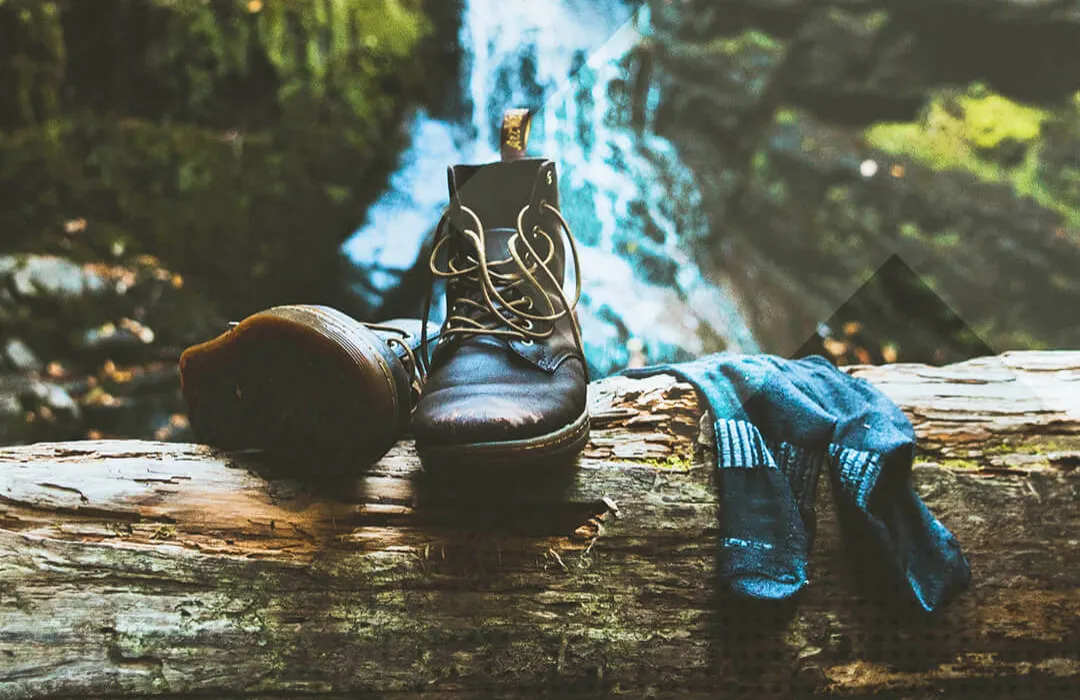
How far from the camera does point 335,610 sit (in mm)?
748

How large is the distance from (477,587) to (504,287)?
0.37m

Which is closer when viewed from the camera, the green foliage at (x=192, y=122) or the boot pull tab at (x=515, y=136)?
the boot pull tab at (x=515, y=136)

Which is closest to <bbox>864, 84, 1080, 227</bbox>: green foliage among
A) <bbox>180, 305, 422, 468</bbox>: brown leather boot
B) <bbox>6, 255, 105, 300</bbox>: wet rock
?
<bbox>180, 305, 422, 468</bbox>: brown leather boot

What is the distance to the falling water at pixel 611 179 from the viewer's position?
2.35 ft

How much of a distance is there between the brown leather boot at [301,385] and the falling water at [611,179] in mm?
292

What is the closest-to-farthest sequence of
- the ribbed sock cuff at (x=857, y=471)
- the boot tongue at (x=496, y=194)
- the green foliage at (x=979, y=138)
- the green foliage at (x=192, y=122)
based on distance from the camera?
1. the green foliage at (x=979, y=138)
2. the ribbed sock cuff at (x=857, y=471)
3. the boot tongue at (x=496, y=194)
4. the green foliage at (x=192, y=122)

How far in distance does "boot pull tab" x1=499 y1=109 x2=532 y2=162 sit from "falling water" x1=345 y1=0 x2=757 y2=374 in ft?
0.05

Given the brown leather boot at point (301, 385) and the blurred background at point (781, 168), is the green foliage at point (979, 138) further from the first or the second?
the brown leather boot at point (301, 385)

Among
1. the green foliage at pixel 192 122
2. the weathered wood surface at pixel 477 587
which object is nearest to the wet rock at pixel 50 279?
the green foliage at pixel 192 122

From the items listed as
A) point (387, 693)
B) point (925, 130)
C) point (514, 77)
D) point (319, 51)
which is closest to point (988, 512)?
point (925, 130)

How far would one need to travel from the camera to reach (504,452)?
0.71m

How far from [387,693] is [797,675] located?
47 centimetres

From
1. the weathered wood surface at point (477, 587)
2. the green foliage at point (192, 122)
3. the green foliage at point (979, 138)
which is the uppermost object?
the green foliage at point (192, 122)

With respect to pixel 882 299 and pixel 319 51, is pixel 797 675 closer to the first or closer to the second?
pixel 882 299
